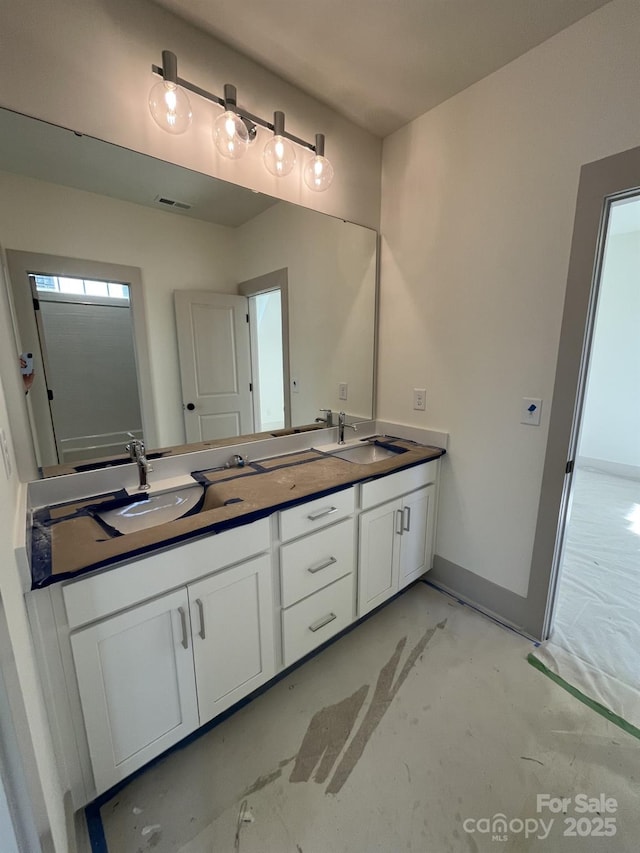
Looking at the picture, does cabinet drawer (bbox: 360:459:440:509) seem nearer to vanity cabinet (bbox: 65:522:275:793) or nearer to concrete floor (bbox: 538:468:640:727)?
vanity cabinet (bbox: 65:522:275:793)

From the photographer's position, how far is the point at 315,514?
1428mm

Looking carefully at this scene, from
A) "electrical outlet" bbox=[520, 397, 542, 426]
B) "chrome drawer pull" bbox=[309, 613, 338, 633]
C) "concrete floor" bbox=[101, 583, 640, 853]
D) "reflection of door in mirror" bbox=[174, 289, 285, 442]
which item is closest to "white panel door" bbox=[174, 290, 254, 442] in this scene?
"reflection of door in mirror" bbox=[174, 289, 285, 442]

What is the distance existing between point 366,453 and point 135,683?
1.52 meters

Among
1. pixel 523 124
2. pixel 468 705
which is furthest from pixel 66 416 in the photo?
pixel 523 124

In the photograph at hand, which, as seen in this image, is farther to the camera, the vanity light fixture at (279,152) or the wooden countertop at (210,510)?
the vanity light fixture at (279,152)

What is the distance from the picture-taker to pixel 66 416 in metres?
1.30

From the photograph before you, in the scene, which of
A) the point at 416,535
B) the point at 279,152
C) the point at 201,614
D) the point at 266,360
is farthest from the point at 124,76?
the point at 416,535

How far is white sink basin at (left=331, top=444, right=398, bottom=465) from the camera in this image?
2.09m

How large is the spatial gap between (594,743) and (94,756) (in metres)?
1.68

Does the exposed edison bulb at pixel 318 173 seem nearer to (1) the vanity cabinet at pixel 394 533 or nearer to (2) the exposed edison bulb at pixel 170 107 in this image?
(2) the exposed edison bulb at pixel 170 107

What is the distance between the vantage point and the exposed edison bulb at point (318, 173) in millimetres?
1732

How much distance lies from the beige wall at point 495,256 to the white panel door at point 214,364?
3.09 feet

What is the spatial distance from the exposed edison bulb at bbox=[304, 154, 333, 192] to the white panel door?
2.20ft

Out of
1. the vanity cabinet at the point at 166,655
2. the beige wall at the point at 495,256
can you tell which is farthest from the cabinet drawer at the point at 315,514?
the beige wall at the point at 495,256
